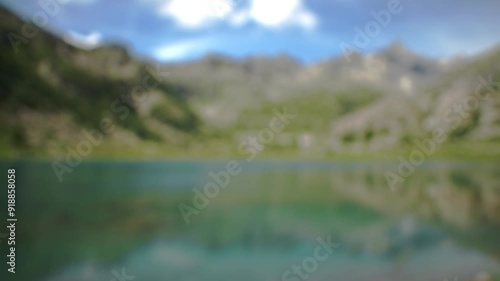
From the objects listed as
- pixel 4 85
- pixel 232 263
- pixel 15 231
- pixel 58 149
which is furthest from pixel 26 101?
pixel 232 263

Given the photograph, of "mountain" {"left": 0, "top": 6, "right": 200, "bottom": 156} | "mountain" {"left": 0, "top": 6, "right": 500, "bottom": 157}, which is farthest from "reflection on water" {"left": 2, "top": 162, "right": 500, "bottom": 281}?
"mountain" {"left": 0, "top": 6, "right": 200, "bottom": 156}

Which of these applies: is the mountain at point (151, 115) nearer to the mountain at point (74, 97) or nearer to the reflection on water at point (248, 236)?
the mountain at point (74, 97)

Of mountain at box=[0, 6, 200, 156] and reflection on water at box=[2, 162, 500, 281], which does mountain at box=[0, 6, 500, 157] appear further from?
reflection on water at box=[2, 162, 500, 281]

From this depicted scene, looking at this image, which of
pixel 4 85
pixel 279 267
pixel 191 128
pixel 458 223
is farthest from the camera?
pixel 191 128

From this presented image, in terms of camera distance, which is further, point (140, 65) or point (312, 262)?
point (140, 65)

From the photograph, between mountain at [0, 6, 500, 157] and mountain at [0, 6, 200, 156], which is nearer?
mountain at [0, 6, 200, 156]

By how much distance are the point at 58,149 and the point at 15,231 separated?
71305 millimetres

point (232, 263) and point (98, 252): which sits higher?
point (98, 252)

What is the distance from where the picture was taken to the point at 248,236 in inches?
617

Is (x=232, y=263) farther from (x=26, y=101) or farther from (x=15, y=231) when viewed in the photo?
(x=26, y=101)

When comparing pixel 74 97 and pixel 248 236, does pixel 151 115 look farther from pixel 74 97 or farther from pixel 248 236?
pixel 248 236

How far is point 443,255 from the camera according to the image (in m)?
13.0

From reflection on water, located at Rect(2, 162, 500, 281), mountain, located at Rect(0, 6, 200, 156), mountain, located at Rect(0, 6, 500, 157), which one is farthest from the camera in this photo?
mountain, located at Rect(0, 6, 500, 157)

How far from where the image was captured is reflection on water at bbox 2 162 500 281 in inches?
435
